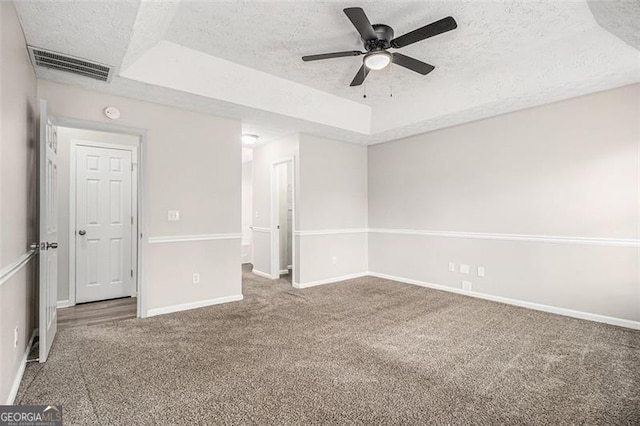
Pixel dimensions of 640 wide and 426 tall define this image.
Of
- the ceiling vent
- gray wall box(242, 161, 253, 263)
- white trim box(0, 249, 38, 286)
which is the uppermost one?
the ceiling vent

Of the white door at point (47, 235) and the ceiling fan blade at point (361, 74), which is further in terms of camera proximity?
the ceiling fan blade at point (361, 74)

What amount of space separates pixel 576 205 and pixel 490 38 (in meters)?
2.15

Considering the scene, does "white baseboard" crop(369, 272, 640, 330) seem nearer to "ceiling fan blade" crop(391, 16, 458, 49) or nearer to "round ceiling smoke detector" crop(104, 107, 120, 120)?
"ceiling fan blade" crop(391, 16, 458, 49)

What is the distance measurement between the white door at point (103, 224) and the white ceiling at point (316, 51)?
4.75 ft

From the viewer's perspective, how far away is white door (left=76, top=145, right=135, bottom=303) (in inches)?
164

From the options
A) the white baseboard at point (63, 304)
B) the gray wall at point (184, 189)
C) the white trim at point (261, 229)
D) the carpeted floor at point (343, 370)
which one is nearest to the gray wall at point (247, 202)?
the white trim at point (261, 229)

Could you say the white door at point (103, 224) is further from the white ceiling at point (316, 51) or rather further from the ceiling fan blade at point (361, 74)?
the ceiling fan blade at point (361, 74)

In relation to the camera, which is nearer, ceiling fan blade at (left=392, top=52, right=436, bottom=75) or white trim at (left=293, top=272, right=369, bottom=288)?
ceiling fan blade at (left=392, top=52, right=436, bottom=75)

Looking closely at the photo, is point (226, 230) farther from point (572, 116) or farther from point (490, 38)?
point (572, 116)

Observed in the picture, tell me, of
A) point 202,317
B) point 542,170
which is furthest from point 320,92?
point 202,317

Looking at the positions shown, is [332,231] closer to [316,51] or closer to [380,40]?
[316,51]

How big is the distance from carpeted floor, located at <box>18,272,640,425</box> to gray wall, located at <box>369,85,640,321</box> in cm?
53

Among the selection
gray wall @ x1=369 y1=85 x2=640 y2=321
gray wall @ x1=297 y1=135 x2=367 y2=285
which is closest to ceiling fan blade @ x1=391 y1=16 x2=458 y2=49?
gray wall @ x1=369 y1=85 x2=640 y2=321

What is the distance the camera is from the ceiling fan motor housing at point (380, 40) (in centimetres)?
266
